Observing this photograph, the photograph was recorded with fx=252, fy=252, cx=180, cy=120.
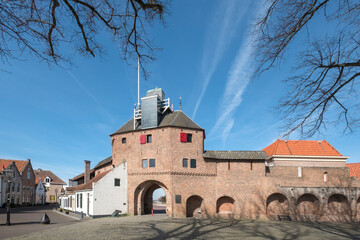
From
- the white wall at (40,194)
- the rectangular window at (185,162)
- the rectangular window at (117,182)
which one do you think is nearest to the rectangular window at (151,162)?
the rectangular window at (185,162)

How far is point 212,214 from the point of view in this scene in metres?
25.7

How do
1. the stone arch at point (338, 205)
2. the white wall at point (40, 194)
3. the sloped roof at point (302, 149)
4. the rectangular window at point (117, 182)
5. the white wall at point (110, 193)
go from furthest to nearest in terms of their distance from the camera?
the white wall at point (40, 194)
the sloped roof at point (302, 149)
the stone arch at point (338, 205)
the rectangular window at point (117, 182)
the white wall at point (110, 193)

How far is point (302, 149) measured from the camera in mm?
33594

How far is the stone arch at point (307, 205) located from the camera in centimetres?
2703

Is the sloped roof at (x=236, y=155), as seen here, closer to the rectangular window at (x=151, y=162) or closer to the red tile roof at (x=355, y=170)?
the rectangular window at (x=151, y=162)

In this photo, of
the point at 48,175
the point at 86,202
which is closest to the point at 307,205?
the point at 86,202

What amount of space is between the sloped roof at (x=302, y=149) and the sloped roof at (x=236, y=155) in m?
6.95

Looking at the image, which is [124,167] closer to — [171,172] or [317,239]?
[171,172]

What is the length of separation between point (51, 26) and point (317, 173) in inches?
1162

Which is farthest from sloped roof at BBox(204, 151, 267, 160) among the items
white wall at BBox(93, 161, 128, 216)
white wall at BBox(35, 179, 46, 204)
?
white wall at BBox(35, 179, 46, 204)

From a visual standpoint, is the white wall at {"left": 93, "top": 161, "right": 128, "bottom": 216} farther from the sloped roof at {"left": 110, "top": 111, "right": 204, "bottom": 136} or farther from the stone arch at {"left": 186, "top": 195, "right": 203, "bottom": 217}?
the stone arch at {"left": 186, "top": 195, "right": 203, "bottom": 217}

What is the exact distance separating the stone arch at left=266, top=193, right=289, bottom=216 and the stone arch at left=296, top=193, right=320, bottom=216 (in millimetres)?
1404

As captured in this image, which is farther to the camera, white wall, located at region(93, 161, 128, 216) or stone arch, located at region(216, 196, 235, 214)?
stone arch, located at region(216, 196, 235, 214)

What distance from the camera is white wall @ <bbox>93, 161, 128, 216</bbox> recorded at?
24609mm
